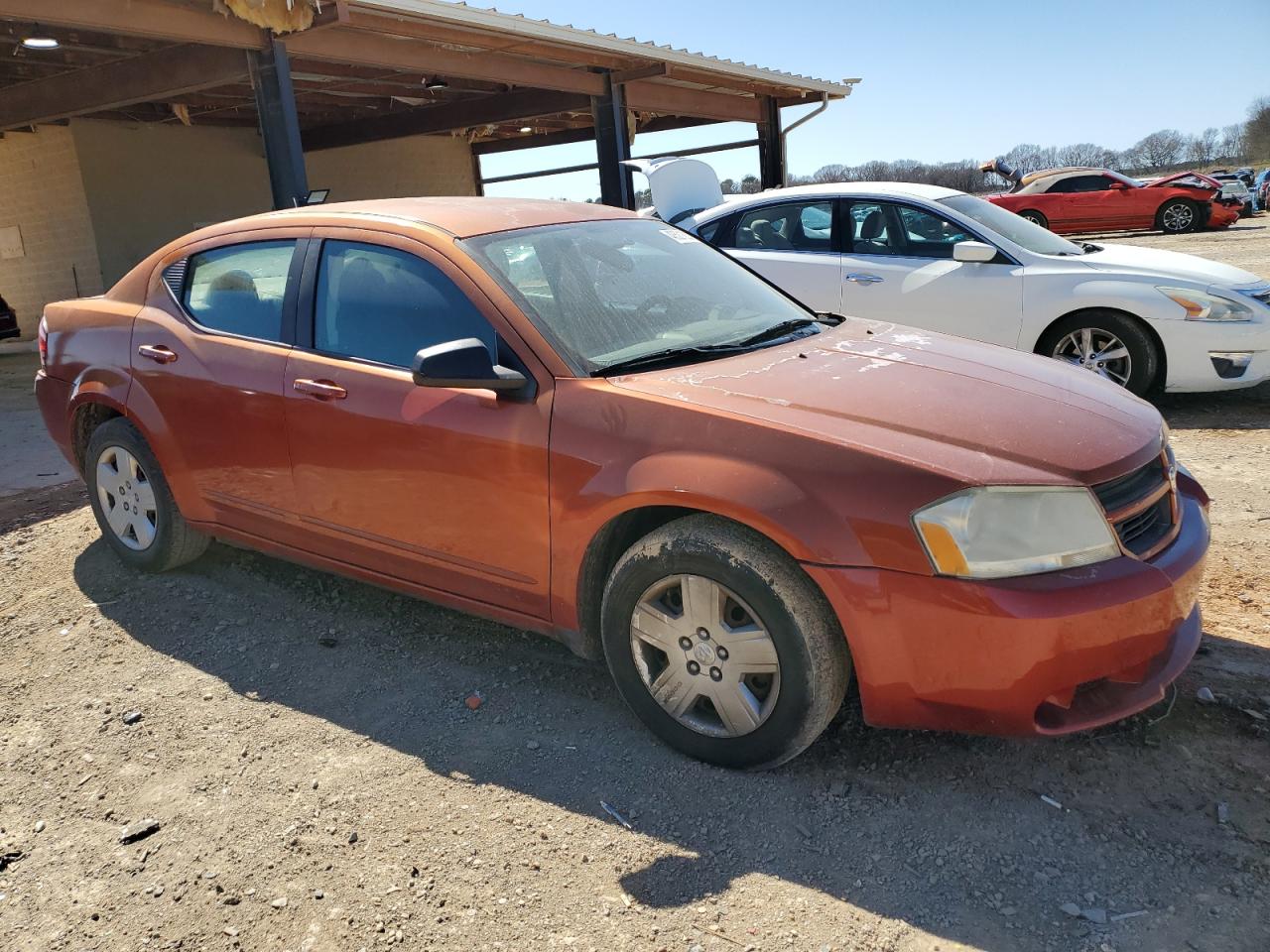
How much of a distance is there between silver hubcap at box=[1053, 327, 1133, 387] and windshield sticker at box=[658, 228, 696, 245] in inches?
139

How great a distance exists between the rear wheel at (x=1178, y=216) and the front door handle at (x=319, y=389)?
74.4 feet

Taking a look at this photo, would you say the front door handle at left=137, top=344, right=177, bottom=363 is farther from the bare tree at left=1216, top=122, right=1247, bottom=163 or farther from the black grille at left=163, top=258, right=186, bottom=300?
the bare tree at left=1216, top=122, right=1247, bottom=163

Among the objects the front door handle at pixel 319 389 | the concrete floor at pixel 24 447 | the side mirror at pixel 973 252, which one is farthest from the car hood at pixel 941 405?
the concrete floor at pixel 24 447

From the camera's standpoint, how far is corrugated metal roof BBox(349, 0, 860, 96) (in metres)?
9.42

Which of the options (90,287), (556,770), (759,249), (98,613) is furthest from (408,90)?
(556,770)

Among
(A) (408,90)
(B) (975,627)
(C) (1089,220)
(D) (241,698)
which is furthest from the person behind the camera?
(C) (1089,220)

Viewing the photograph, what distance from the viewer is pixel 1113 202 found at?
21.2 m

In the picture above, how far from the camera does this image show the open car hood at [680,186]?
7684 millimetres

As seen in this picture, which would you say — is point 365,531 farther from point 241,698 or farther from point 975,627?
point 975,627

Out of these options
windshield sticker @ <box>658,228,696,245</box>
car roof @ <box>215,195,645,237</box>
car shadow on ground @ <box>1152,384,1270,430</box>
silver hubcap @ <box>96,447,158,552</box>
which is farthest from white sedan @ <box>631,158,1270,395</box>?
silver hubcap @ <box>96,447,158,552</box>

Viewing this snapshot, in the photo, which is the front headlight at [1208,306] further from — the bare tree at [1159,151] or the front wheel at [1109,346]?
the bare tree at [1159,151]

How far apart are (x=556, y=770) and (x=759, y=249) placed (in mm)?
5350

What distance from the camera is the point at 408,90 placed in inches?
580

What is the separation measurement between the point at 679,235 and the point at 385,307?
131 cm
